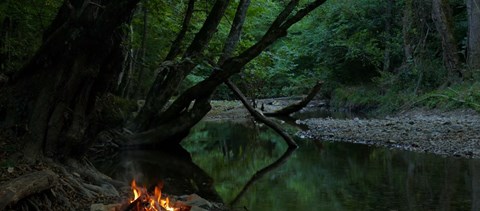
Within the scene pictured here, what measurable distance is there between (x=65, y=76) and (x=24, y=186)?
2283 mm

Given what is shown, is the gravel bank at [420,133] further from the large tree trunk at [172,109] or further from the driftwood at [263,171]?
the large tree trunk at [172,109]

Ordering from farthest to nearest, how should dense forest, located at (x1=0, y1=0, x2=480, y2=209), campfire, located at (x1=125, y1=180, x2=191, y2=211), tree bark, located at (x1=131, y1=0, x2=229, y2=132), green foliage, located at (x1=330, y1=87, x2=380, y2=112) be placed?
green foliage, located at (x1=330, y1=87, x2=380, y2=112) < tree bark, located at (x1=131, y1=0, x2=229, y2=132) < dense forest, located at (x1=0, y1=0, x2=480, y2=209) < campfire, located at (x1=125, y1=180, x2=191, y2=211)

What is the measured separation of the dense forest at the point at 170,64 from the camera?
705 cm

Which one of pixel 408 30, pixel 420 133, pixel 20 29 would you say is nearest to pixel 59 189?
pixel 20 29

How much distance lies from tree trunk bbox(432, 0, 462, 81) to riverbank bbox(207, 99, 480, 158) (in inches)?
87.1

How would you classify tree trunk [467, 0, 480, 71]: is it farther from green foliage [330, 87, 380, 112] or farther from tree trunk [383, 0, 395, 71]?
tree trunk [383, 0, 395, 71]

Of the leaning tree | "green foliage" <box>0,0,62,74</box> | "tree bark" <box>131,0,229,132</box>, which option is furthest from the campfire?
"tree bark" <box>131,0,229,132</box>

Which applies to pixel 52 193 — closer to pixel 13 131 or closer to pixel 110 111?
pixel 13 131

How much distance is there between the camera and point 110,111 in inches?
317

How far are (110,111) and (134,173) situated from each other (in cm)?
336

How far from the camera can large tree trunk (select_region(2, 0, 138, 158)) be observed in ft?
22.8

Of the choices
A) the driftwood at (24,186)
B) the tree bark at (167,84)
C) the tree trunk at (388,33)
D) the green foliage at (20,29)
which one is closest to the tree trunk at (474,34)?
the tree trunk at (388,33)

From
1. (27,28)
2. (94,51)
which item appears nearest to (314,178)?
(94,51)

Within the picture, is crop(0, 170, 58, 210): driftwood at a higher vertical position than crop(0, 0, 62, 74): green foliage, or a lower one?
lower
